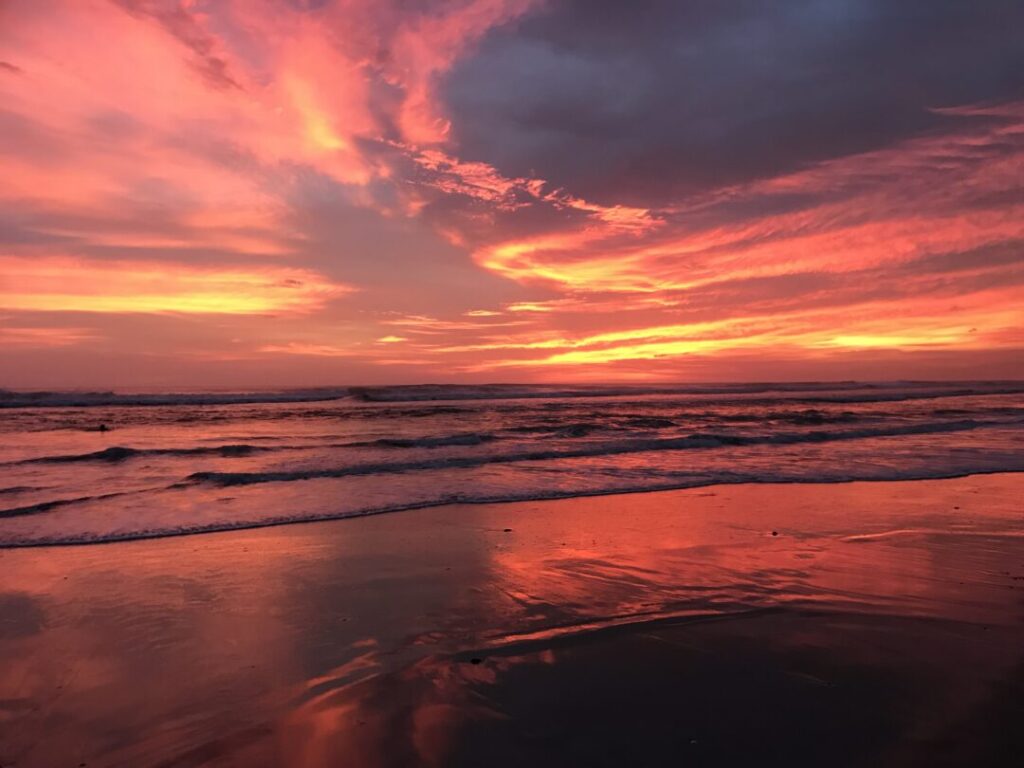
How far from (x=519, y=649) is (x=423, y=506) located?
6.17 meters

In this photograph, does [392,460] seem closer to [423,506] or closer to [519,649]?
[423,506]

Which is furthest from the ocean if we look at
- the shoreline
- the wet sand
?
the wet sand

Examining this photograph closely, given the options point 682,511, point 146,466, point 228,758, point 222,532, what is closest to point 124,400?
point 146,466

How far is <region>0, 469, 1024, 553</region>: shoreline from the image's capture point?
28.8ft

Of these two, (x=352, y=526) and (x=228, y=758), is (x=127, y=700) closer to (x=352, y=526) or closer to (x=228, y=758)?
(x=228, y=758)

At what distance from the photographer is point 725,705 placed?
418 cm

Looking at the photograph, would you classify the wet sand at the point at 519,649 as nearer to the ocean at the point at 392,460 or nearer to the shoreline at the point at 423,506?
the shoreline at the point at 423,506

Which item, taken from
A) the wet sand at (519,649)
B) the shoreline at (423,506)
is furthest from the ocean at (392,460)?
the wet sand at (519,649)

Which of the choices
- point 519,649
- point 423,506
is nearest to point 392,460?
point 423,506

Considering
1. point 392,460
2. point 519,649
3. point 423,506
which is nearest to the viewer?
point 519,649

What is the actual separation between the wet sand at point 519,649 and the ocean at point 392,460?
Result: 2.12 metres

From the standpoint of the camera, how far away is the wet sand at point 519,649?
3811 mm

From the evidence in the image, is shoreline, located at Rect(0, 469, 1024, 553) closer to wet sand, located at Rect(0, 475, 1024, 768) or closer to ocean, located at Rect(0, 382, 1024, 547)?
ocean, located at Rect(0, 382, 1024, 547)

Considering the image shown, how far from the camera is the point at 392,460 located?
16.6 meters
